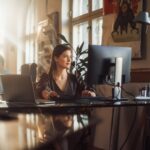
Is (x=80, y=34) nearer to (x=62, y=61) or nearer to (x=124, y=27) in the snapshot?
(x=124, y=27)

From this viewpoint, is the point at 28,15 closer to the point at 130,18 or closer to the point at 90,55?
the point at 130,18

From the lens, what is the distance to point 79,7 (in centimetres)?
555

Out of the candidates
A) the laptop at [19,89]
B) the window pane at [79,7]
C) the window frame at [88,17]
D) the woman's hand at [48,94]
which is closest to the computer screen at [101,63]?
the woman's hand at [48,94]

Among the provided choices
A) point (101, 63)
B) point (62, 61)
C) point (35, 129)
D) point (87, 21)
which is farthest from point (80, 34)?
point (35, 129)

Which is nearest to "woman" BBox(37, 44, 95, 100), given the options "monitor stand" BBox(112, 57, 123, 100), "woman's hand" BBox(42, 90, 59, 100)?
"woman's hand" BBox(42, 90, 59, 100)

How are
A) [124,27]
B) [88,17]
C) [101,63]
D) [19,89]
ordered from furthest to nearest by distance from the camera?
[88,17] < [124,27] < [101,63] < [19,89]

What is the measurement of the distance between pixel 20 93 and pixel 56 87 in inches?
31.0

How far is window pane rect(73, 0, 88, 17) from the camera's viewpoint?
17.6 ft

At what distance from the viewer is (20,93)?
215 centimetres

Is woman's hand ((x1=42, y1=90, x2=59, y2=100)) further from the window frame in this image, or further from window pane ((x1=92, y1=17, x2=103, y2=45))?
window pane ((x1=92, y1=17, x2=103, y2=45))

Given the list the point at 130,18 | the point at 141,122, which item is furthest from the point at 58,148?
the point at 130,18

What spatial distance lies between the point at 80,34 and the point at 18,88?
346 cm

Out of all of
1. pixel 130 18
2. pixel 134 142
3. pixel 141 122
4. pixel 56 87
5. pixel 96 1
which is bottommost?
pixel 134 142

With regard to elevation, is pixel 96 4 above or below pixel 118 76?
above
